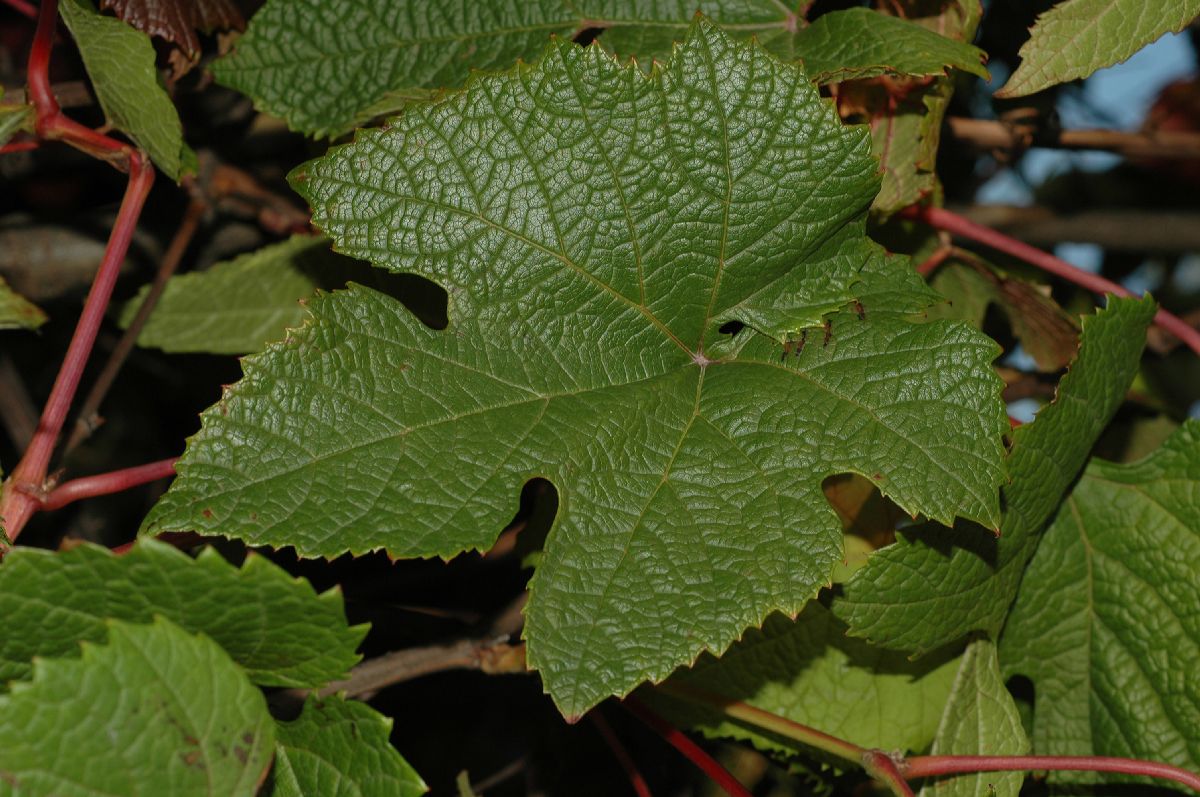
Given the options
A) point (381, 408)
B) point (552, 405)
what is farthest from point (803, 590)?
point (381, 408)

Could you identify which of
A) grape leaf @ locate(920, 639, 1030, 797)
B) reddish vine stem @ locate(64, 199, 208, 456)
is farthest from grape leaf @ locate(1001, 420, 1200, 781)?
reddish vine stem @ locate(64, 199, 208, 456)

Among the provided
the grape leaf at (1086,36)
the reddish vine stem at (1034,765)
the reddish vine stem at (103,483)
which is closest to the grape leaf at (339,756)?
the reddish vine stem at (103,483)

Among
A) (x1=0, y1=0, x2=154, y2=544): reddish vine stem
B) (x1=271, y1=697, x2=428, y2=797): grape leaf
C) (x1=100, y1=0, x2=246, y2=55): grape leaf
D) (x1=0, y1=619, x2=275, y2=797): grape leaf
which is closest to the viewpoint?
(x1=0, y1=619, x2=275, y2=797): grape leaf

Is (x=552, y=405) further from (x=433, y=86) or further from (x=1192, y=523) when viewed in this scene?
(x=1192, y=523)

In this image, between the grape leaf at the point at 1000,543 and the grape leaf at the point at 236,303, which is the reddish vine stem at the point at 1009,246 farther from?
the grape leaf at the point at 236,303

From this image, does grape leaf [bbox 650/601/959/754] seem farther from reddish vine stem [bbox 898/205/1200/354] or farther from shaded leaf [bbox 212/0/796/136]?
shaded leaf [bbox 212/0/796/136]

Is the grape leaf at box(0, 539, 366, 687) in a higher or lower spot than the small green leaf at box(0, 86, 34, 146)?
lower
